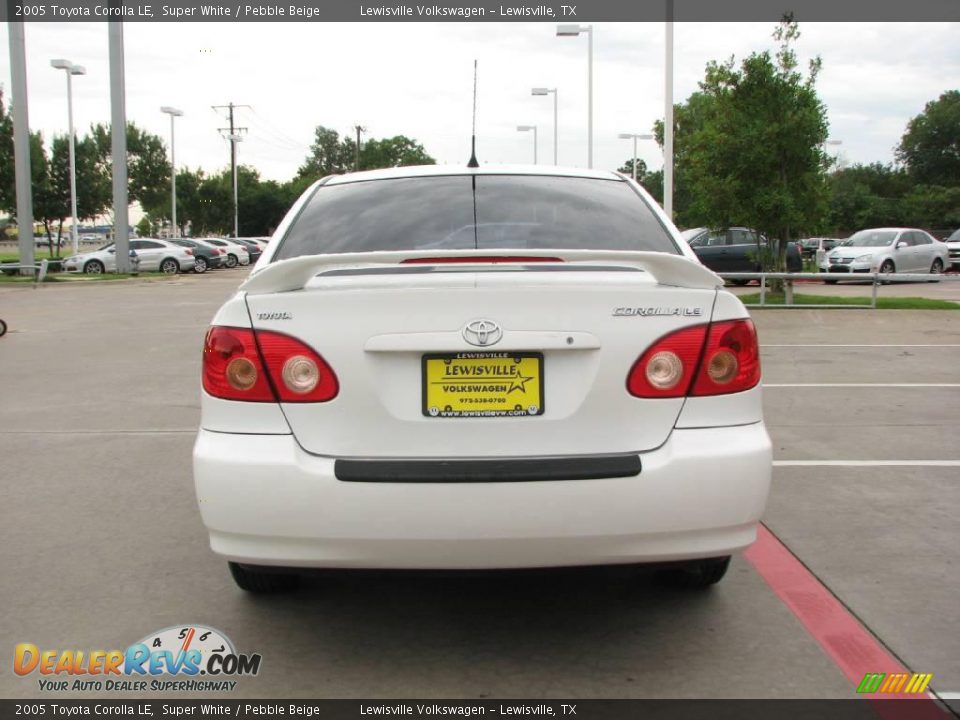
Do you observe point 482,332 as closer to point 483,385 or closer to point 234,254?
point 483,385

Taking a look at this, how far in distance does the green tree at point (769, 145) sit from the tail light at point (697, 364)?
49.9 feet

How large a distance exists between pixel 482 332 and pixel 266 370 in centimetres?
70

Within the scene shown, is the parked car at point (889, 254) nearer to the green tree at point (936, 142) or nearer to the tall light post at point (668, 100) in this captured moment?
the tall light post at point (668, 100)

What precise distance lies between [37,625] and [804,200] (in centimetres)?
1656

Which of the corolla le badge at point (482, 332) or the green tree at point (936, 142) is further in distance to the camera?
the green tree at point (936, 142)

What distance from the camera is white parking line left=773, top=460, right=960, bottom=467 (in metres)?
6.11

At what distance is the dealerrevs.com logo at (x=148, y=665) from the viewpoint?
10.6ft

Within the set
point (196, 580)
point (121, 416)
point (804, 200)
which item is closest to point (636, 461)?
point (196, 580)

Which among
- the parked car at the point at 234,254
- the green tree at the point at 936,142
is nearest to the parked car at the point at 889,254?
the parked car at the point at 234,254

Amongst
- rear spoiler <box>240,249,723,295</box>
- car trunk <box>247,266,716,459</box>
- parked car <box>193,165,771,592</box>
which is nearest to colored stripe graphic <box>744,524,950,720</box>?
parked car <box>193,165,771,592</box>

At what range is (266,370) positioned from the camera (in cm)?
314

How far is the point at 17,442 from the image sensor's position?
6.94 meters

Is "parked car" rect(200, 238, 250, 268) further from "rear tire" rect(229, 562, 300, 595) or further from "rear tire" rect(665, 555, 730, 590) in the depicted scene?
"rear tire" rect(665, 555, 730, 590)

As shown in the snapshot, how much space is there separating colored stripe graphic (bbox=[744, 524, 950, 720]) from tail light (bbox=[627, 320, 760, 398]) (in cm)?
87
